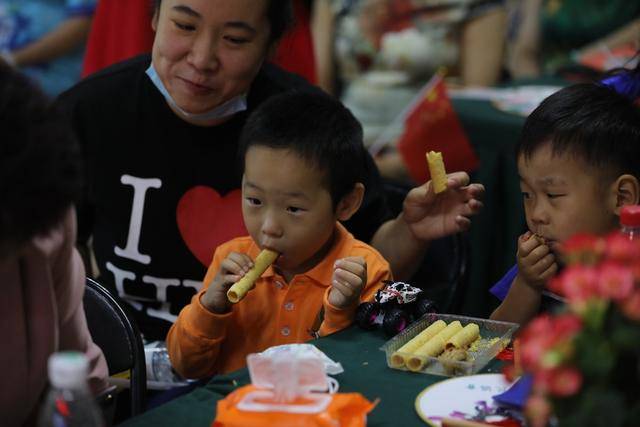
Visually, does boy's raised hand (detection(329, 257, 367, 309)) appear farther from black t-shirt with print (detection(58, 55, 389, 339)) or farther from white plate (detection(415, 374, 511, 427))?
black t-shirt with print (detection(58, 55, 389, 339))

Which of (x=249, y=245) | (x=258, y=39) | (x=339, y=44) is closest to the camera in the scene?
(x=249, y=245)

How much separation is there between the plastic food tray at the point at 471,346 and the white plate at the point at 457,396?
0.03m

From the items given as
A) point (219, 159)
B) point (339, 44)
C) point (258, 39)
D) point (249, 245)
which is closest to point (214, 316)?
point (249, 245)

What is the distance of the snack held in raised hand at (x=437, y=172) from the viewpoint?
6.05ft

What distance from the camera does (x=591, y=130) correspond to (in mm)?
1682

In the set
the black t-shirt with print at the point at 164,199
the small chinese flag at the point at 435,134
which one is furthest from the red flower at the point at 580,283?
the small chinese flag at the point at 435,134

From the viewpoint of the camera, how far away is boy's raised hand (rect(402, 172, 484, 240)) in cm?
194

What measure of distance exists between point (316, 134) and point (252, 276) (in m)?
Result: 0.31

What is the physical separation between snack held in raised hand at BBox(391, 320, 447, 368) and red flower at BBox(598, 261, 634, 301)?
0.55m

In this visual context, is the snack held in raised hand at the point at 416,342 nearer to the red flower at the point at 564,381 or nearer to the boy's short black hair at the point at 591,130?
the boy's short black hair at the point at 591,130

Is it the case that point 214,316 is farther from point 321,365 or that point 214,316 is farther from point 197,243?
point 321,365

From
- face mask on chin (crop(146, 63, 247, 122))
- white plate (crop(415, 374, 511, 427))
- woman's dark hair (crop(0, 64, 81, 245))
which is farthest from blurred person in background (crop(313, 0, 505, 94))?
woman's dark hair (crop(0, 64, 81, 245))

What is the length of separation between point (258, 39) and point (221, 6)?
0.12 meters

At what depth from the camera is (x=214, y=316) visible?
174 cm
